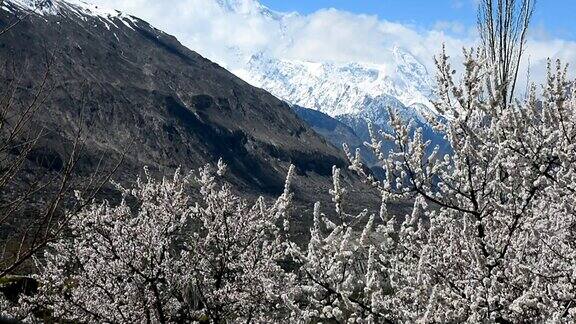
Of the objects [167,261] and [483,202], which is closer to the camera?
[483,202]

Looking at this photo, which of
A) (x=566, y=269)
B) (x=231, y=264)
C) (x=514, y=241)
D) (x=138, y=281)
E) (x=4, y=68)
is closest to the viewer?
(x=566, y=269)

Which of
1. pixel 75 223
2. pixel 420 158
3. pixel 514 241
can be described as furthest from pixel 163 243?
pixel 514 241

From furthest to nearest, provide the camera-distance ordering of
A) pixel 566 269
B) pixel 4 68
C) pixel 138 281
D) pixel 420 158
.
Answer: pixel 138 281 → pixel 4 68 → pixel 420 158 → pixel 566 269

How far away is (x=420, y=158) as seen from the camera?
7.08 meters

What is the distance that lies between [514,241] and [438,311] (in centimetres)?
127

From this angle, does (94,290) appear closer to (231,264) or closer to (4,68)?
(231,264)

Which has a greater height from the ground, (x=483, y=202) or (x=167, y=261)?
(x=483, y=202)

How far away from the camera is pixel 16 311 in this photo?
1498cm

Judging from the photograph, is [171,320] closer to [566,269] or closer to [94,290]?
[94,290]

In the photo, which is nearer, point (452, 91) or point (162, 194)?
point (452, 91)

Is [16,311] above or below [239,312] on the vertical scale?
below

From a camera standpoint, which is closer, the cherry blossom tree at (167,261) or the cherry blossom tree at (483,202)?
the cherry blossom tree at (483,202)

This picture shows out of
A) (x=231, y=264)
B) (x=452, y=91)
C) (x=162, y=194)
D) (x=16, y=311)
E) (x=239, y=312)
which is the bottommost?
(x=16, y=311)

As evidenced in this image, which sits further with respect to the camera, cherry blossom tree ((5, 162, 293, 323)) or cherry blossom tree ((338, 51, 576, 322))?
cherry blossom tree ((5, 162, 293, 323))
